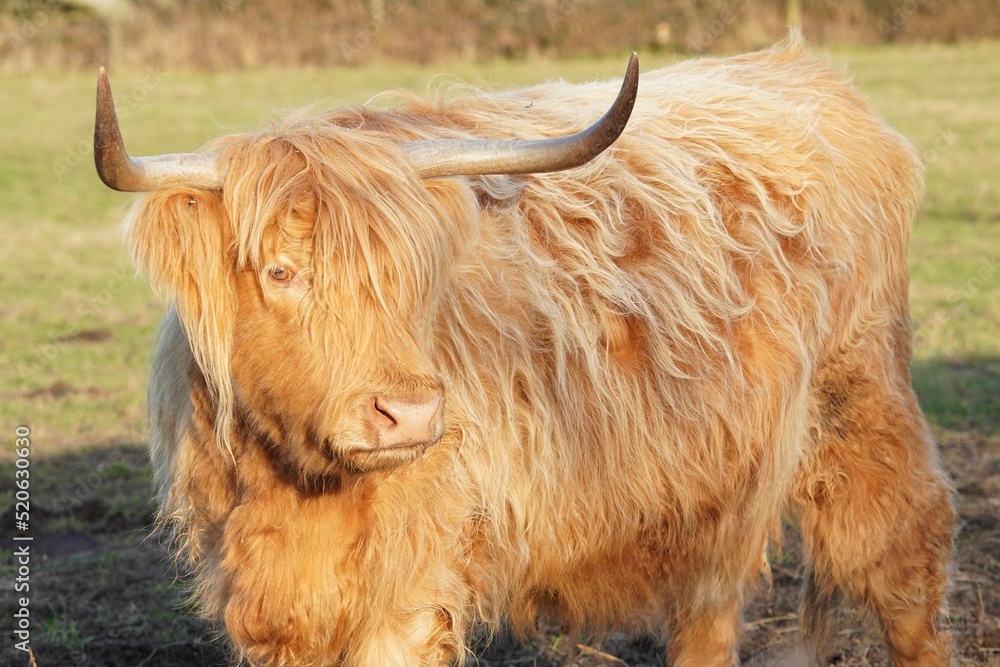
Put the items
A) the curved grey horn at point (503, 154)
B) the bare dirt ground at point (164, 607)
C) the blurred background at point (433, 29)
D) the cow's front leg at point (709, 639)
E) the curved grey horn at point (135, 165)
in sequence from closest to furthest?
the curved grey horn at point (135, 165) < the curved grey horn at point (503, 154) < the cow's front leg at point (709, 639) < the bare dirt ground at point (164, 607) < the blurred background at point (433, 29)

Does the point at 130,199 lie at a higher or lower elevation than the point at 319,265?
lower

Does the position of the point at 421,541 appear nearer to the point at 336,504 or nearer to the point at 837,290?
the point at 336,504

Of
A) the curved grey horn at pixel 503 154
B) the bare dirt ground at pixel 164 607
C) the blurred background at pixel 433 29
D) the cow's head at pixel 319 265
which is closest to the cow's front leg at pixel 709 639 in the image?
the bare dirt ground at pixel 164 607

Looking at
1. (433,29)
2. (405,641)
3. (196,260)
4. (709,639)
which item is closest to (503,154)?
(196,260)

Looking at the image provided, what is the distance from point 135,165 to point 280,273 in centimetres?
33

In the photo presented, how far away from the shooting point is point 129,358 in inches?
254

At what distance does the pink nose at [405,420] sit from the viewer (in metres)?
1.96

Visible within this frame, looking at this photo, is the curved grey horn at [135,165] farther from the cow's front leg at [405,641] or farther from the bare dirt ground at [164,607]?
the bare dirt ground at [164,607]

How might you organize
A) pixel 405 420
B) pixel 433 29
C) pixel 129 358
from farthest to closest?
1. pixel 433 29
2. pixel 129 358
3. pixel 405 420

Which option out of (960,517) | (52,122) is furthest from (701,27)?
(960,517)

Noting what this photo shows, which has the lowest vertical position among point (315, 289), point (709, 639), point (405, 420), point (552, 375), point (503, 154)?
point (709, 639)

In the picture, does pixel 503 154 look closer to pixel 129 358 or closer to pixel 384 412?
pixel 384 412

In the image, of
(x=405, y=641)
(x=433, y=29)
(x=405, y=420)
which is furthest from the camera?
(x=433, y=29)

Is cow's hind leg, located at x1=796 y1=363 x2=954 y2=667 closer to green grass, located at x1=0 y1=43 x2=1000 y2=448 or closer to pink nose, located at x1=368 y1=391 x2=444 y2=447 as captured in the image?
green grass, located at x1=0 y1=43 x2=1000 y2=448
